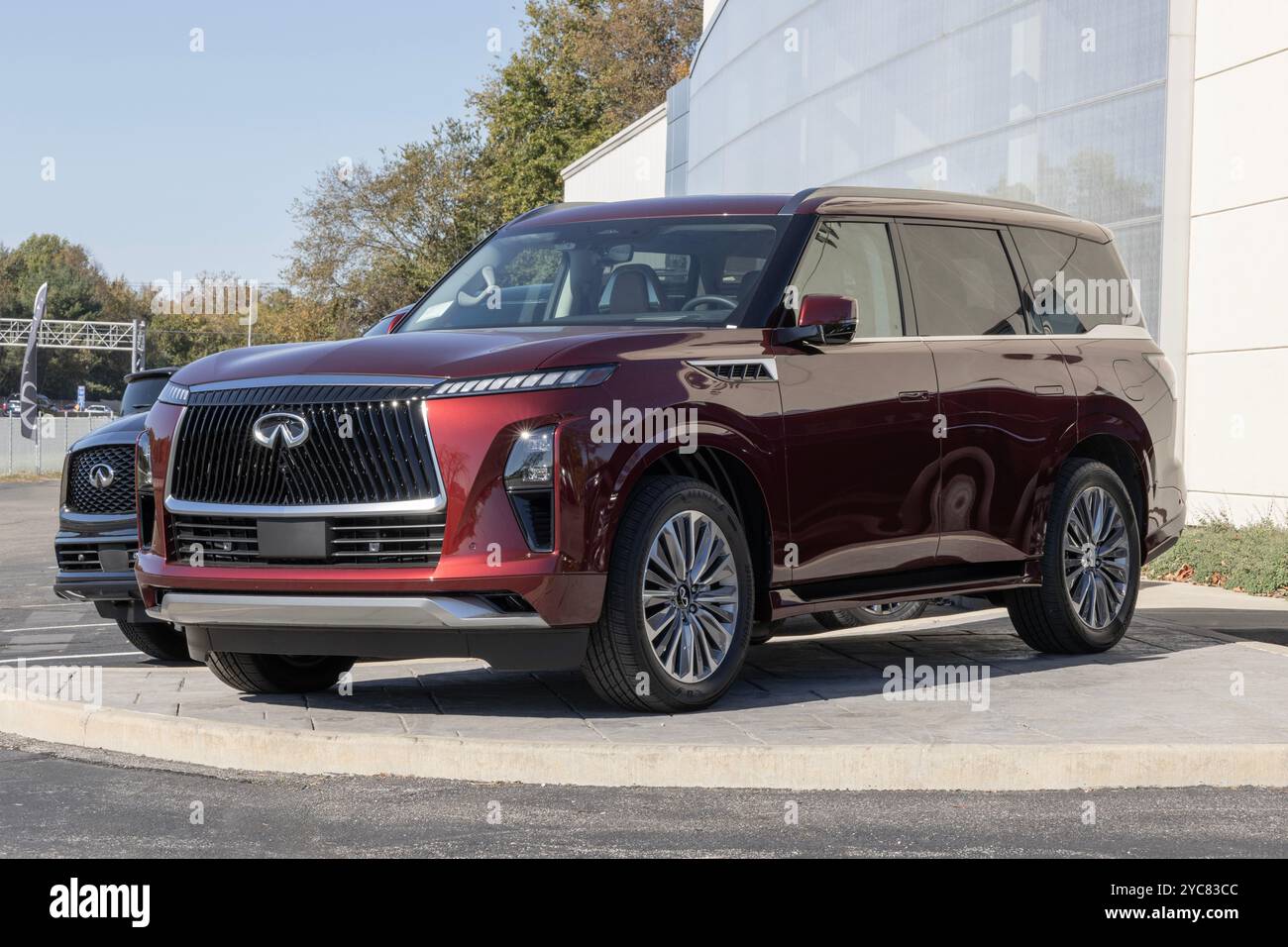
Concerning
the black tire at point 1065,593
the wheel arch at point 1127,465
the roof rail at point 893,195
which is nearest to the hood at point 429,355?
the roof rail at point 893,195

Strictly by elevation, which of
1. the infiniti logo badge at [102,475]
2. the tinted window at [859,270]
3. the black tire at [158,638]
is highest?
the tinted window at [859,270]

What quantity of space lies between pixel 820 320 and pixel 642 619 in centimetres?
149

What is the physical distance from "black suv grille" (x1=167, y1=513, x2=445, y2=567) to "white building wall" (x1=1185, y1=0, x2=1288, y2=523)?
39.7ft

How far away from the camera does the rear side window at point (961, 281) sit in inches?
324

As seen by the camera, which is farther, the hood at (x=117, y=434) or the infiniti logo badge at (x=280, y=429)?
the hood at (x=117, y=434)

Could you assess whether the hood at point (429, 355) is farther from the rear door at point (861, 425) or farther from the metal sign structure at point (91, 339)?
the metal sign structure at point (91, 339)

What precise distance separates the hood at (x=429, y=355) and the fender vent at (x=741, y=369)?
7.5 inches

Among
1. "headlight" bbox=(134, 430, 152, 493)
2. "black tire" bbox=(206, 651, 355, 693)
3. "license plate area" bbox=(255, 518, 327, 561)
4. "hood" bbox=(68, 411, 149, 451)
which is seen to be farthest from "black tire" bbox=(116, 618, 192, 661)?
"license plate area" bbox=(255, 518, 327, 561)

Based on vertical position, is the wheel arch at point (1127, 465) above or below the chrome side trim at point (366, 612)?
above

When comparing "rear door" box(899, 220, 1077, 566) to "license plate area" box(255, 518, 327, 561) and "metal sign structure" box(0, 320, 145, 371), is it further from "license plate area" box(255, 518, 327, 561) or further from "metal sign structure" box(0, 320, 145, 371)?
"metal sign structure" box(0, 320, 145, 371)

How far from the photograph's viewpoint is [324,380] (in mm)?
6641

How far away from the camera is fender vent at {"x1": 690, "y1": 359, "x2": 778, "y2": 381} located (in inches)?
274

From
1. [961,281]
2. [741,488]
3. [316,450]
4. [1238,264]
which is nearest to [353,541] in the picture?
[316,450]
